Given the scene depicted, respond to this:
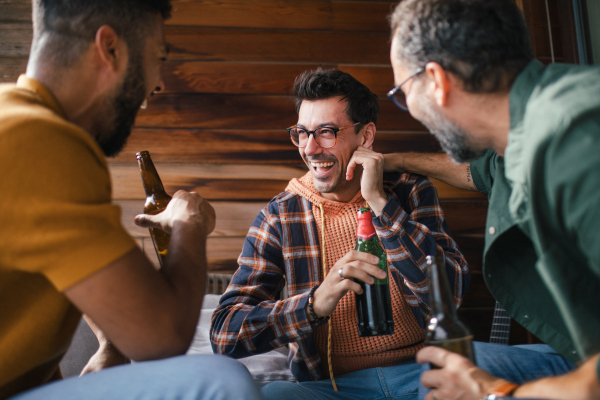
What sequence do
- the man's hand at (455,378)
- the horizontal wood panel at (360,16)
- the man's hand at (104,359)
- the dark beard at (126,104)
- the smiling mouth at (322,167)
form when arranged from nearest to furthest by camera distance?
the man's hand at (455,378) → the dark beard at (126,104) → the man's hand at (104,359) → the smiling mouth at (322,167) → the horizontal wood panel at (360,16)

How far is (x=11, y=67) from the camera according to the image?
2.53 meters

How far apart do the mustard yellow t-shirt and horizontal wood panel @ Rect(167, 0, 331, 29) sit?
6.72ft

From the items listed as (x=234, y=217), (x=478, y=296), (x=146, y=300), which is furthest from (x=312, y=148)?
(x=478, y=296)

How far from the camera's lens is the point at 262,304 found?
150cm

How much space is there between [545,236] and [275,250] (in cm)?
107

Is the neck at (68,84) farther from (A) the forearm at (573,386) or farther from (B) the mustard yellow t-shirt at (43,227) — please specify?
(A) the forearm at (573,386)

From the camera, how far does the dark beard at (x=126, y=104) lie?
3.28ft

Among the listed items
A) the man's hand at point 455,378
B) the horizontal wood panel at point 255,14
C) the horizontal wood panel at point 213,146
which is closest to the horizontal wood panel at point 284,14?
the horizontal wood panel at point 255,14

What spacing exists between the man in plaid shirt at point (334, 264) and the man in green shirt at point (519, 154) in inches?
13.4

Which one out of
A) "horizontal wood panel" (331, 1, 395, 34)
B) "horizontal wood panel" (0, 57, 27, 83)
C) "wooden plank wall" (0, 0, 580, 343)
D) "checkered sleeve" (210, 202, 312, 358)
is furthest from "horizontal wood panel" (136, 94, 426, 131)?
"checkered sleeve" (210, 202, 312, 358)

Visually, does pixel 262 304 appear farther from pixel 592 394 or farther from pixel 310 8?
pixel 310 8

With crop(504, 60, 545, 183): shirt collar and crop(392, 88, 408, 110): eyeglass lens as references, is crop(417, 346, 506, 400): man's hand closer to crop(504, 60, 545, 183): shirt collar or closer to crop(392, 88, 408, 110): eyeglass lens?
crop(504, 60, 545, 183): shirt collar

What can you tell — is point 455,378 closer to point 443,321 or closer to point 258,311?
point 443,321

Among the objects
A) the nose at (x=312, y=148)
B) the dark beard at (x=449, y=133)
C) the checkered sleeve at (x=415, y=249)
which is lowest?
the checkered sleeve at (x=415, y=249)
